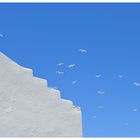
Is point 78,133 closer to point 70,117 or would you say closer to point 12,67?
point 70,117

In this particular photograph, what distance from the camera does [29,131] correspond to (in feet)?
176

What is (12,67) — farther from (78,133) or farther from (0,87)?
(78,133)

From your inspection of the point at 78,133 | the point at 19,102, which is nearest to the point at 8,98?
the point at 19,102

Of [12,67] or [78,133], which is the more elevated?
[12,67]

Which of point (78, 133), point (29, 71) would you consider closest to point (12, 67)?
point (29, 71)

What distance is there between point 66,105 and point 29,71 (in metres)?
2.52

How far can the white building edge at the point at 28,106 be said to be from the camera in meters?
53.3

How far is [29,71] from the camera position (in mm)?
53562

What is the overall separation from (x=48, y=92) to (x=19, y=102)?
60.0 inches

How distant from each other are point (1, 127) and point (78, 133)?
13.3 ft

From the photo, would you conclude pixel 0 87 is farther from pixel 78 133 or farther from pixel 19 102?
pixel 78 133

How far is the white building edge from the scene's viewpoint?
5331 cm

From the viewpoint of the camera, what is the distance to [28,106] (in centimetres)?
5356

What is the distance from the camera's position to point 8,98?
53344 millimetres
